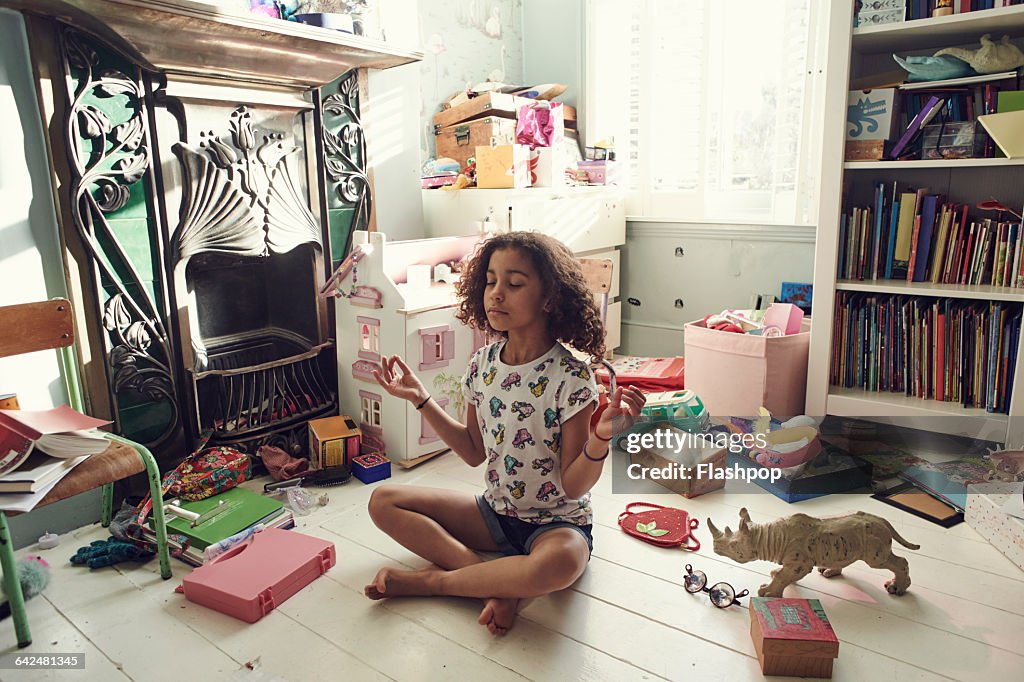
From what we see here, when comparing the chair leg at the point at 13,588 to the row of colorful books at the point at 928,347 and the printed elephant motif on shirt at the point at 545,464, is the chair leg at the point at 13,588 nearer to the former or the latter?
the printed elephant motif on shirt at the point at 545,464

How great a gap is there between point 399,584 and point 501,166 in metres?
1.83

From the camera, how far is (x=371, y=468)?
7.63ft

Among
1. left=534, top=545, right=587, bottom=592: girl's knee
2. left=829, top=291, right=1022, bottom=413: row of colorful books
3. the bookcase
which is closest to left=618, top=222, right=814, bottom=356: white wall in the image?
the bookcase

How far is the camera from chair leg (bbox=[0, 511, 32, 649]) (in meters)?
1.43

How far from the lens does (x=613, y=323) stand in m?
3.60

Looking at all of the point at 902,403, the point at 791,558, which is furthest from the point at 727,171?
the point at 791,558

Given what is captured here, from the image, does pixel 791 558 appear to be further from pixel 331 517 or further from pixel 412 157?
pixel 412 157

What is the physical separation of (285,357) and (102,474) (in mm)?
984

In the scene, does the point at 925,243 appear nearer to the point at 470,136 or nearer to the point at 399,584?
the point at 470,136

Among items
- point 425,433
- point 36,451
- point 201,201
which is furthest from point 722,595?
point 201,201

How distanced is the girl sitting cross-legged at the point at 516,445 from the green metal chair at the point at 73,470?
1.72ft

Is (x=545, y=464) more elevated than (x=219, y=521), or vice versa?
(x=545, y=464)

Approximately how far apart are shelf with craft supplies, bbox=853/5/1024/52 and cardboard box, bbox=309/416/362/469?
2.13 metres

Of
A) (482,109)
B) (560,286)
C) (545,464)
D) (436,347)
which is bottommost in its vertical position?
(545,464)
